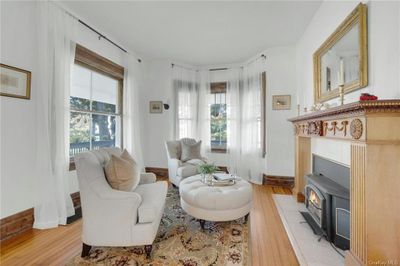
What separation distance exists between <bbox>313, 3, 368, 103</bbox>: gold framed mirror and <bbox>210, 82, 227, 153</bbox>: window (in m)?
2.33

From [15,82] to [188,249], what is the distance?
8.20 ft

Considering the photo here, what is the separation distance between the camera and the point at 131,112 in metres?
4.03

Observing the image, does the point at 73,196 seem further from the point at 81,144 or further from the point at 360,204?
the point at 360,204

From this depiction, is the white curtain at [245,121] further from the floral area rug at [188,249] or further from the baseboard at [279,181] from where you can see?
the floral area rug at [188,249]

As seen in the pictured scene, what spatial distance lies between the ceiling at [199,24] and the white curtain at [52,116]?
39cm

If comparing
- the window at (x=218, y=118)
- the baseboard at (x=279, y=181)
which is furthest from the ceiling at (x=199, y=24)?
the baseboard at (x=279, y=181)

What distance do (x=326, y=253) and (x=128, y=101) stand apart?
379 centimetres

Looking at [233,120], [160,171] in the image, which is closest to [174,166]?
[160,171]

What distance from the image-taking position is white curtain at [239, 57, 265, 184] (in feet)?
13.6

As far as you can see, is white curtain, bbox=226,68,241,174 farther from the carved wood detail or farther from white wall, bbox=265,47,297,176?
the carved wood detail

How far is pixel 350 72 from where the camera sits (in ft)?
6.36

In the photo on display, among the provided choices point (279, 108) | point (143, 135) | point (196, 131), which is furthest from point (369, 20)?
point (143, 135)

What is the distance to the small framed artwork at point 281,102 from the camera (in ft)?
12.7

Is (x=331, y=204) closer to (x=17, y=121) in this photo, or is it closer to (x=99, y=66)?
(x=17, y=121)
